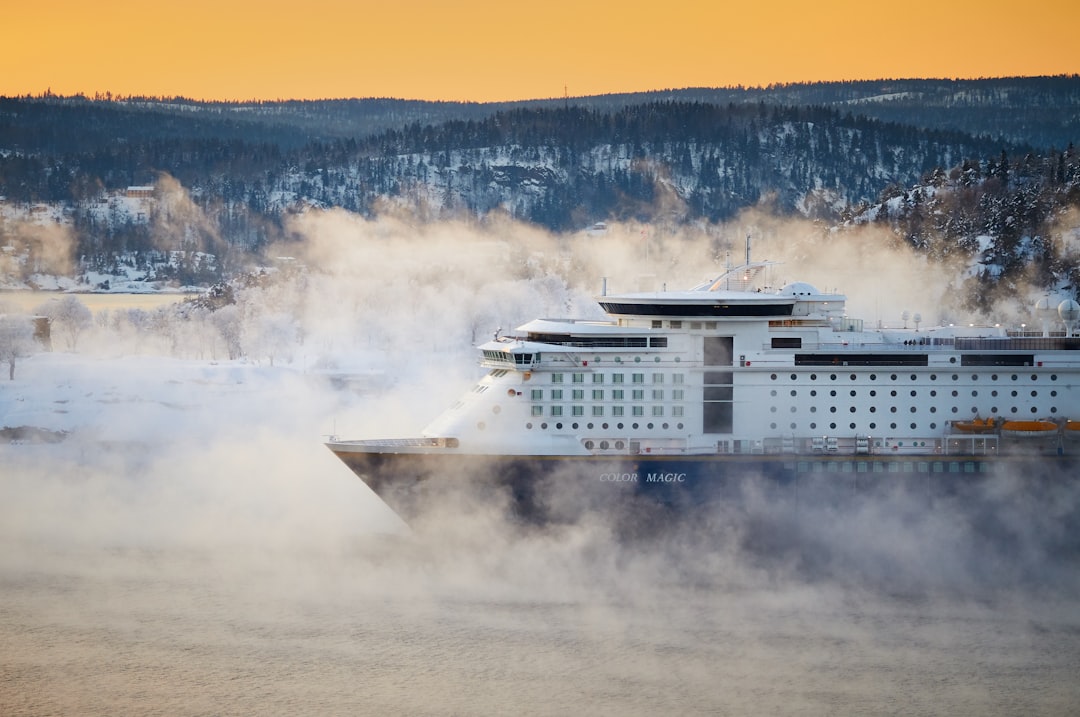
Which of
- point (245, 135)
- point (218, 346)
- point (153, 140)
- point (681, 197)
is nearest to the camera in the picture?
point (218, 346)

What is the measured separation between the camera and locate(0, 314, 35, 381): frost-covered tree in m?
70.8

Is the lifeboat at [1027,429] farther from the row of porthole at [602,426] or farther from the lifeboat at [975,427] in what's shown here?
the row of porthole at [602,426]

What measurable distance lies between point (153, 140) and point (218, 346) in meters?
86.2

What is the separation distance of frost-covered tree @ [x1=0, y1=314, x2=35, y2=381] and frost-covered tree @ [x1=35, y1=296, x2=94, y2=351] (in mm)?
4652

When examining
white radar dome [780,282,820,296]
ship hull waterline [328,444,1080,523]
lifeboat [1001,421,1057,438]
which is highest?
white radar dome [780,282,820,296]

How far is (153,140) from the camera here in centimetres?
16612

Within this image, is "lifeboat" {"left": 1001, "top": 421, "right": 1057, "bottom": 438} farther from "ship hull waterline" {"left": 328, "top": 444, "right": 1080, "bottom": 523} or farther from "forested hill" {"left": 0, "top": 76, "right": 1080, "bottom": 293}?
"forested hill" {"left": 0, "top": 76, "right": 1080, "bottom": 293}

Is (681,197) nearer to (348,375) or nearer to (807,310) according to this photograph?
(348,375)

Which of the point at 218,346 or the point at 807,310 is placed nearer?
the point at 807,310

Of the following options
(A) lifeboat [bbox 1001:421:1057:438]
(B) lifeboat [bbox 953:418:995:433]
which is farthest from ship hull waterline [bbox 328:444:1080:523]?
(B) lifeboat [bbox 953:418:995:433]

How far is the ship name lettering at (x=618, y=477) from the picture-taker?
35.2m

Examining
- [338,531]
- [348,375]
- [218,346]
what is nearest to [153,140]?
[218,346]

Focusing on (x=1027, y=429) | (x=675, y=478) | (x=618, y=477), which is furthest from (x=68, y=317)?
(x=1027, y=429)

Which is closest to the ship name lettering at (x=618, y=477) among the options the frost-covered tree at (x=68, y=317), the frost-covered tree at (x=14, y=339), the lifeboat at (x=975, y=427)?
the lifeboat at (x=975, y=427)
